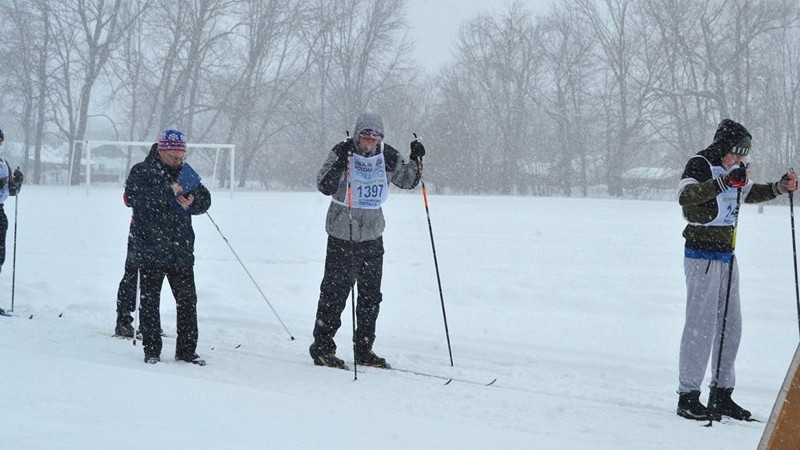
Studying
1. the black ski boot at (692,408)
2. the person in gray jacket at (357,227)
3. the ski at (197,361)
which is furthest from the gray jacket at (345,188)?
the black ski boot at (692,408)

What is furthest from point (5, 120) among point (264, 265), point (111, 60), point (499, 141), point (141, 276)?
point (141, 276)

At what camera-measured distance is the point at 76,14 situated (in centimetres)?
3962

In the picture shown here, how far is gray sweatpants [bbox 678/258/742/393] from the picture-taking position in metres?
4.79

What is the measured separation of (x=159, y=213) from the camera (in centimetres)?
579

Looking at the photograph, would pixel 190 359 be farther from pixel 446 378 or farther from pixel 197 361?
pixel 446 378

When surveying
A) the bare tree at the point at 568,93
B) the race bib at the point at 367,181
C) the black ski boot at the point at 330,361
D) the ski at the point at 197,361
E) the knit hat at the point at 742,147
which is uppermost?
the bare tree at the point at 568,93

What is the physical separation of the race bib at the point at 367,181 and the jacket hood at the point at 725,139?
7.34ft

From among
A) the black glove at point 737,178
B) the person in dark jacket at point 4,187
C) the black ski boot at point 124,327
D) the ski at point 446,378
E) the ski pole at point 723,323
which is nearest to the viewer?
the black glove at point 737,178

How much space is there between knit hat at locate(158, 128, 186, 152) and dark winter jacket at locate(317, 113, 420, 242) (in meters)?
1.00

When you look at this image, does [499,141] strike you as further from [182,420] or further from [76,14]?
[182,420]

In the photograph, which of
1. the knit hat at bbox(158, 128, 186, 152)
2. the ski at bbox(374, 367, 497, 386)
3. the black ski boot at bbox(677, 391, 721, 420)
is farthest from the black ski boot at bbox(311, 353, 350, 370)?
the black ski boot at bbox(677, 391, 721, 420)

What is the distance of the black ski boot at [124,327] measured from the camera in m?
6.83

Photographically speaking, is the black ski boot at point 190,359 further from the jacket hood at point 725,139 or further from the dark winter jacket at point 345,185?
the jacket hood at point 725,139

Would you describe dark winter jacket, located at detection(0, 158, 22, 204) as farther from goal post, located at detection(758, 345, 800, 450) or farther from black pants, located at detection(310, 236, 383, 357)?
goal post, located at detection(758, 345, 800, 450)
